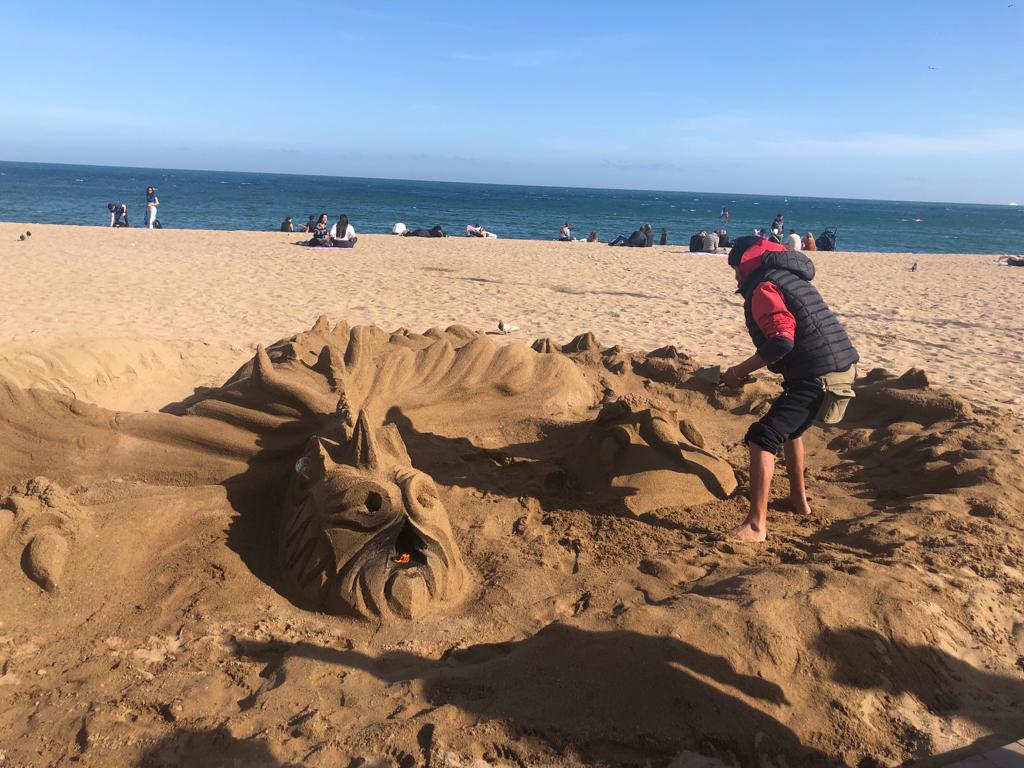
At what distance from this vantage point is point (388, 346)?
4418 millimetres

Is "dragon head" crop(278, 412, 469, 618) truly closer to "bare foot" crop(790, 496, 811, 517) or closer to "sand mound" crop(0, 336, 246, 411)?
"bare foot" crop(790, 496, 811, 517)

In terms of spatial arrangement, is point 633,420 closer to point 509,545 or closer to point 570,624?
point 509,545

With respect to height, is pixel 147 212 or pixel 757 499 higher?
pixel 147 212

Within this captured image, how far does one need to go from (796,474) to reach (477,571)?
1616mm

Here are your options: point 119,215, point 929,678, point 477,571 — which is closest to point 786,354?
point 929,678

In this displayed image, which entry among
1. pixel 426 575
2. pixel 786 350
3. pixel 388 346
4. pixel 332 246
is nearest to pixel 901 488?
pixel 786 350

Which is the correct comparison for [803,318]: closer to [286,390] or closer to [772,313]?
[772,313]

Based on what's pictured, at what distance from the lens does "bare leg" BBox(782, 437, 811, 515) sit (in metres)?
3.50

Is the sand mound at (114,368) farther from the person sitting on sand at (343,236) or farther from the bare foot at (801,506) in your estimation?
the person sitting on sand at (343,236)

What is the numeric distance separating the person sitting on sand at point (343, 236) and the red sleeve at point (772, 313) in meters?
15.1

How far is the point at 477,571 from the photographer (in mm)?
2994

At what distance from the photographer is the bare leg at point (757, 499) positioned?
3268mm

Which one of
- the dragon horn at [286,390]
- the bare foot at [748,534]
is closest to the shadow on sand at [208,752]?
the dragon horn at [286,390]

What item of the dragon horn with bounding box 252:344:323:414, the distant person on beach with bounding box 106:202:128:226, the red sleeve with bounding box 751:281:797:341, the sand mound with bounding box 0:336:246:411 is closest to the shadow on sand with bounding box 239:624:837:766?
the dragon horn with bounding box 252:344:323:414
